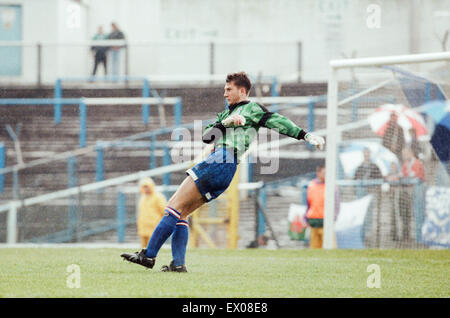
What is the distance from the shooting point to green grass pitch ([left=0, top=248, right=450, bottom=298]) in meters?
6.70

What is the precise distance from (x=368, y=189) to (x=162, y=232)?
5781 mm

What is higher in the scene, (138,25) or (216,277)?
(138,25)

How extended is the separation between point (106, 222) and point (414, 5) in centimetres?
1481

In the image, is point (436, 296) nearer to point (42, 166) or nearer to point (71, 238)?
point (71, 238)

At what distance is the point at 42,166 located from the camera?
17.4 m

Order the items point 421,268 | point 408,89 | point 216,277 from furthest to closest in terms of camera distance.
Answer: point 408,89 → point 421,268 → point 216,277

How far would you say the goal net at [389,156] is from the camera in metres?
12.5

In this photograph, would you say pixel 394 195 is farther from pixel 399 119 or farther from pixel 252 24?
pixel 252 24


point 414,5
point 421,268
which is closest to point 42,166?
point 421,268

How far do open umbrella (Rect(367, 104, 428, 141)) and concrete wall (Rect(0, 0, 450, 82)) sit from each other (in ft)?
37.0

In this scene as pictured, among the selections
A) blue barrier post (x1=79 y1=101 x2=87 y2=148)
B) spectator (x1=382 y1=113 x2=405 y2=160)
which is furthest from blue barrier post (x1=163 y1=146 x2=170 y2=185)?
spectator (x1=382 y1=113 x2=405 y2=160)

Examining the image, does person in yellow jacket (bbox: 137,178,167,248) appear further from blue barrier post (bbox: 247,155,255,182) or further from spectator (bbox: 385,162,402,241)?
spectator (bbox: 385,162,402,241)

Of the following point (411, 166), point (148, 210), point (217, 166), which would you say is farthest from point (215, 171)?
point (148, 210)

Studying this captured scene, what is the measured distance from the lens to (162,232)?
7926 millimetres
